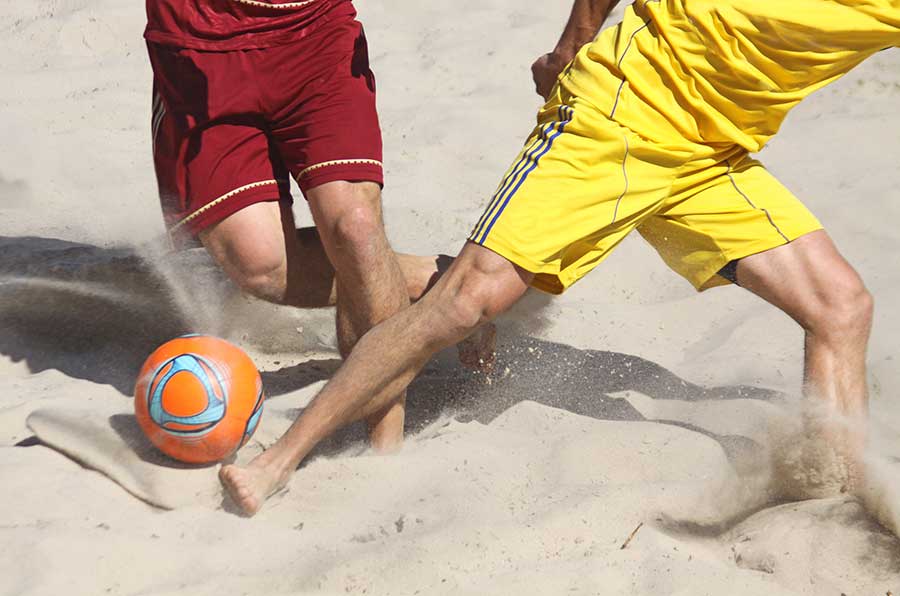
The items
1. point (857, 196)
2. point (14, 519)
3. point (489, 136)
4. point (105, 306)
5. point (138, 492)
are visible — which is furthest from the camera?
point (489, 136)

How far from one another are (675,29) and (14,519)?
7.36 ft

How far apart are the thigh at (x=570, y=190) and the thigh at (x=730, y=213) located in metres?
0.18

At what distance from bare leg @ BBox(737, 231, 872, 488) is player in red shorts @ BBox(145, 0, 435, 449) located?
119 cm

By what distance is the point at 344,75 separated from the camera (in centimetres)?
388

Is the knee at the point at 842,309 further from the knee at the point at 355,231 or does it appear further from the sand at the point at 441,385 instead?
the knee at the point at 355,231

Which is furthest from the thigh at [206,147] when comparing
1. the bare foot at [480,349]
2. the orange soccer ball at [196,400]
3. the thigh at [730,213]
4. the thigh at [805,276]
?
the thigh at [805,276]

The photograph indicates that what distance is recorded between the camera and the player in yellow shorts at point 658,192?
3.26m

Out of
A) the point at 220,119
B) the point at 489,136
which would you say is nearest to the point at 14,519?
the point at 220,119

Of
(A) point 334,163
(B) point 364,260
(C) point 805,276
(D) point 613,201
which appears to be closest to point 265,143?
(A) point 334,163

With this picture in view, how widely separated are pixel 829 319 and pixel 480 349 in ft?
3.95

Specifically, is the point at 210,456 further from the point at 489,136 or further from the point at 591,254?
the point at 489,136

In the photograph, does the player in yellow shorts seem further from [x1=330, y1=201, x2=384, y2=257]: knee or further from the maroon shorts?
the maroon shorts

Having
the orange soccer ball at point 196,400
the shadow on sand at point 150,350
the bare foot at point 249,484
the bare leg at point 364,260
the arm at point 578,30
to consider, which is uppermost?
the arm at point 578,30

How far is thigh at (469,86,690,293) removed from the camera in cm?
327
